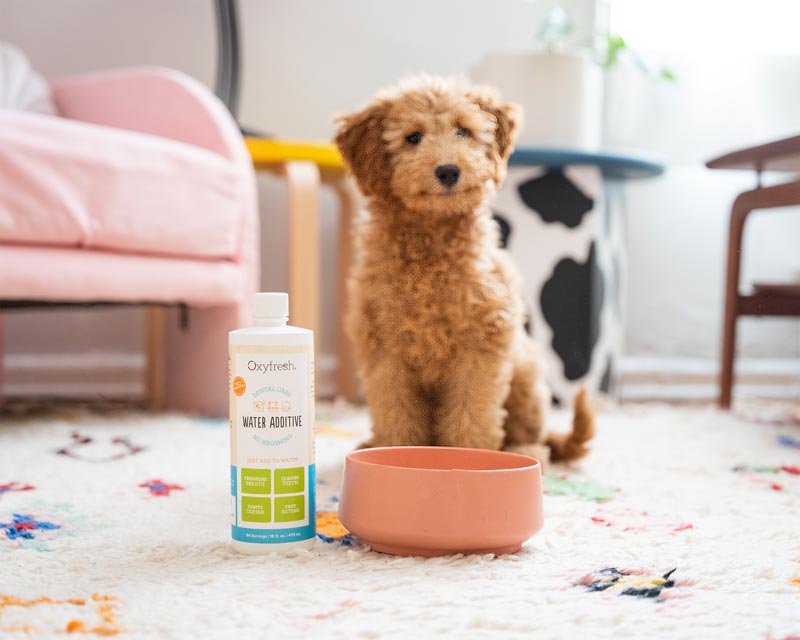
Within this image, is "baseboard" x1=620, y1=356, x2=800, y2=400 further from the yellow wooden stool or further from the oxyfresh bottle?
the oxyfresh bottle

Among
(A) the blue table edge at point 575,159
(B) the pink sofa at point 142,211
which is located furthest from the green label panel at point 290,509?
(A) the blue table edge at point 575,159

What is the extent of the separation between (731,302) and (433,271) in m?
0.98

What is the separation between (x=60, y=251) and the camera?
135 cm

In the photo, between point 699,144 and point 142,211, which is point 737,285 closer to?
point 699,144

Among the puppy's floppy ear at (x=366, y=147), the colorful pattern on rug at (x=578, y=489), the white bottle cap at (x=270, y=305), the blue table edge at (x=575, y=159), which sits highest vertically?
the blue table edge at (x=575, y=159)

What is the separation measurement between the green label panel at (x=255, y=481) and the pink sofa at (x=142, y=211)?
0.73m

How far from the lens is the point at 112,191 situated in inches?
54.4

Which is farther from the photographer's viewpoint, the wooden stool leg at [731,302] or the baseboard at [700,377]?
the baseboard at [700,377]

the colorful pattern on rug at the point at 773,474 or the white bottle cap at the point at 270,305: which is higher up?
the white bottle cap at the point at 270,305

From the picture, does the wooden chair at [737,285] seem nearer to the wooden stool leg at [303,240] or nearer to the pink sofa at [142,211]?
the wooden stool leg at [303,240]

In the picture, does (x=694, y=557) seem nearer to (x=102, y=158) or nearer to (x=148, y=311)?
(x=102, y=158)

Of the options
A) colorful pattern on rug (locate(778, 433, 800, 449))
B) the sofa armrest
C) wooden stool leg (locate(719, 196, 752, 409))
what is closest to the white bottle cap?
the sofa armrest

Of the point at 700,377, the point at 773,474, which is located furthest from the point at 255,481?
the point at 700,377

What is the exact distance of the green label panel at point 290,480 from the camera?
750 millimetres
